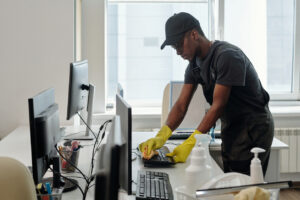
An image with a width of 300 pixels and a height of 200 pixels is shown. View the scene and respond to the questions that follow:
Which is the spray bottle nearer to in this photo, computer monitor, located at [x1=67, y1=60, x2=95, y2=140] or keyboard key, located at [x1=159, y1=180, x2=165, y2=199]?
keyboard key, located at [x1=159, y1=180, x2=165, y2=199]

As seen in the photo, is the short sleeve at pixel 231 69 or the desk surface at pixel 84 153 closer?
the desk surface at pixel 84 153

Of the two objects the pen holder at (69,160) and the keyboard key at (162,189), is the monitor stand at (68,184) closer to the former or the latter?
the pen holder at (69,160)

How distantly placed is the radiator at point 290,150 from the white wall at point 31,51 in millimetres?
2012

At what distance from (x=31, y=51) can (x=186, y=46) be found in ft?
5.68

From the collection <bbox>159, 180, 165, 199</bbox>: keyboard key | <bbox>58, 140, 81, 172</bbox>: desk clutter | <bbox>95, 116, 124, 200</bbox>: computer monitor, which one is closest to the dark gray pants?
<bbox>159, 180, 165, 199</bbox>: keyboard key

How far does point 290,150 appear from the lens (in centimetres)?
405

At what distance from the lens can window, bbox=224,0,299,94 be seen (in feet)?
13.9

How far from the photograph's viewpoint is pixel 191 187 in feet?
4.56

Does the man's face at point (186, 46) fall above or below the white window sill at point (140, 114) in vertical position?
above

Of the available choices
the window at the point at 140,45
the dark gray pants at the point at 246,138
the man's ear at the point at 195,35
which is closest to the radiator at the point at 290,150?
the window at the point at 140,45

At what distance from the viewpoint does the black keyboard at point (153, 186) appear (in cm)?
162

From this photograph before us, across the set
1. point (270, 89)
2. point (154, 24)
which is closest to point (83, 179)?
point (154, 24)

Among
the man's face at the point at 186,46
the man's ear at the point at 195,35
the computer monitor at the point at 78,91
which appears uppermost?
the man's ear at the point at 195,35

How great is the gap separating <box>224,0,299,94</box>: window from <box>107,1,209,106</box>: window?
0.92 ft
